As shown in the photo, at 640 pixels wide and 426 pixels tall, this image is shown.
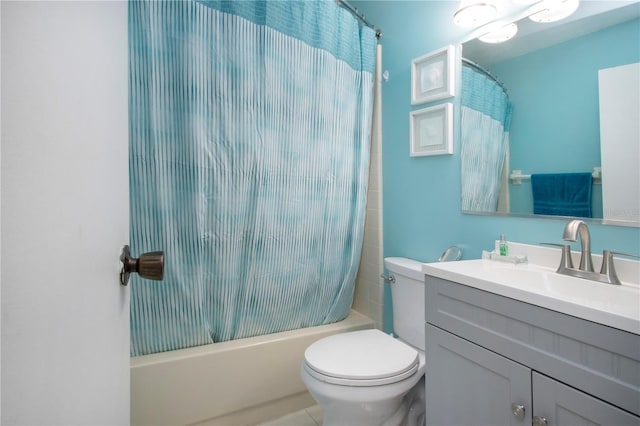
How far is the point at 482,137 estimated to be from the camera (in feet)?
4.92

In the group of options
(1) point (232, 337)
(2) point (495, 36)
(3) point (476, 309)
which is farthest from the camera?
(1) point (232, 337)

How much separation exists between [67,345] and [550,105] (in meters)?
1.53

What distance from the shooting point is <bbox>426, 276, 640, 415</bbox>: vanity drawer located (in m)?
0.69

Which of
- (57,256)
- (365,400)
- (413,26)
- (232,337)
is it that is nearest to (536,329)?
(365,400)

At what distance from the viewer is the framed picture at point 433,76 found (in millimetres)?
1584

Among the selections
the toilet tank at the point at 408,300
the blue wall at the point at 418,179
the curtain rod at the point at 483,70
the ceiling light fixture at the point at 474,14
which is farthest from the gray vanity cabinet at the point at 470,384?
the ceiling light fixture at the point at 474,14

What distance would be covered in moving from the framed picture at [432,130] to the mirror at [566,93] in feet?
0.89

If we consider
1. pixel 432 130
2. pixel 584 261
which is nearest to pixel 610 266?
pixel 584 261

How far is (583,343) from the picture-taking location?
75 cm

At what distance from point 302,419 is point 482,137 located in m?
1.67

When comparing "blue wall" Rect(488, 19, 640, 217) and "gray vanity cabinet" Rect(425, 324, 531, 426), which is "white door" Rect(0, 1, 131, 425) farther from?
"blue wall" Rect(488, 19, 640, 217)

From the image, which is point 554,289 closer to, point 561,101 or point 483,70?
point 561,101

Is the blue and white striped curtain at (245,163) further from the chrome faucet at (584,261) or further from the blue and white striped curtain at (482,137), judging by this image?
the chrome faucet at (584,261)

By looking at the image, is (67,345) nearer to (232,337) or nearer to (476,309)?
(476,309)
